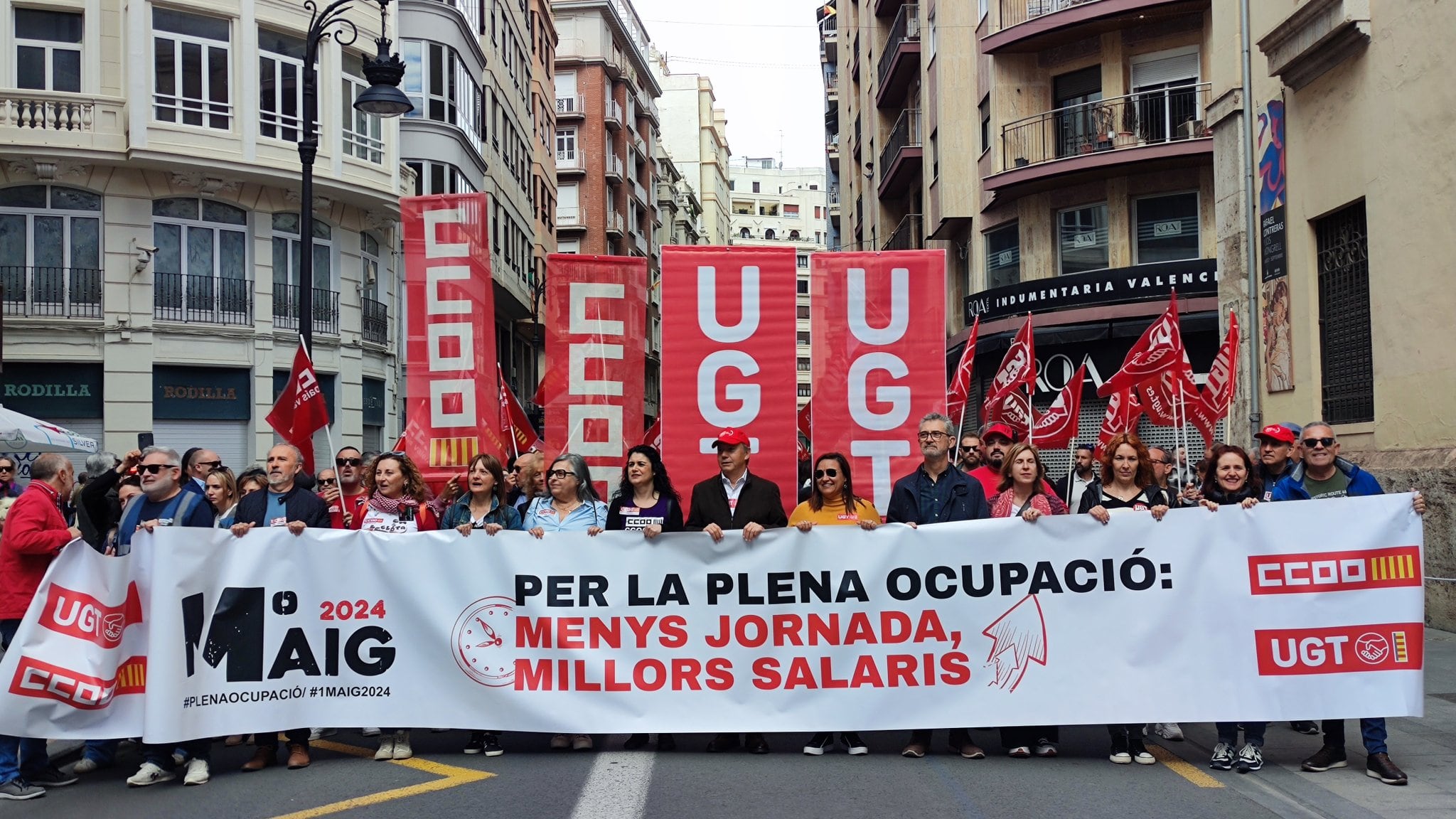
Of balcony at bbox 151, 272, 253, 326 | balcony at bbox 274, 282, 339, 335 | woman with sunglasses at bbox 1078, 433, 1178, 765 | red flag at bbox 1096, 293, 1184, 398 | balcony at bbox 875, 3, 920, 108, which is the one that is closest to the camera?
woman with sunglasses at bbox 1078, 433, 1178, 765

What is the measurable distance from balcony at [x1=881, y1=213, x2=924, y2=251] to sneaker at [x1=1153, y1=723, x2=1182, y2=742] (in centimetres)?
2676

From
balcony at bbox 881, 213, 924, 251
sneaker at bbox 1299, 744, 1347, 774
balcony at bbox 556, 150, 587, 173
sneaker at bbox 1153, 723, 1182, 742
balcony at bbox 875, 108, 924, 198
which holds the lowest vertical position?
sneaker at bbox 1153, 723, 1182, 742

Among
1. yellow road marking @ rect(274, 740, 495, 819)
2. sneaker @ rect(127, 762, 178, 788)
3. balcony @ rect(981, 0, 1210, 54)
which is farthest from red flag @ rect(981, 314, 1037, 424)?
balcony @ rect(981, 0, 1210, 54)

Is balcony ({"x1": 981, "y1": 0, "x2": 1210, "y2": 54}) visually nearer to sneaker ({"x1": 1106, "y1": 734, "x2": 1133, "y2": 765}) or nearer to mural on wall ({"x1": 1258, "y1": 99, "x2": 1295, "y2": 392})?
mural on wall ({"x1": 1258, "y1": 99, "x2": 1295, "y2": 392})

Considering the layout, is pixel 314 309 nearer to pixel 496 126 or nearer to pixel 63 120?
pixel 63 120

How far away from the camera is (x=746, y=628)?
767cm

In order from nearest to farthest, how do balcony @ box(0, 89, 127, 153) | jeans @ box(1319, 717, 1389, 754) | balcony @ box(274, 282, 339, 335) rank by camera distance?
jeans @ box(1319, 717, 1389, 754) → balcony @ box(0, 89, 127, 153) → balcony @ box(274, 282, 339, 335)

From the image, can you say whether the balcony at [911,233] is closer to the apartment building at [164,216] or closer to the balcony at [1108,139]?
the balcony at [1108,139]

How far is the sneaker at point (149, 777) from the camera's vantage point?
23.4 ft

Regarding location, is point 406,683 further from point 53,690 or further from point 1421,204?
point 1421,204

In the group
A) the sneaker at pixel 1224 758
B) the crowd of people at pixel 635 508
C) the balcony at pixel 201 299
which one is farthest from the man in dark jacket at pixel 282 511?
the balcony at pixel 201 299

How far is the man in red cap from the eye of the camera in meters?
7.89

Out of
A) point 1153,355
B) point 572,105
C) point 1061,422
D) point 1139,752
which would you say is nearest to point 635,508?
point 1139,752

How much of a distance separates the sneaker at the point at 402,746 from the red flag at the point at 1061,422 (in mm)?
9653
